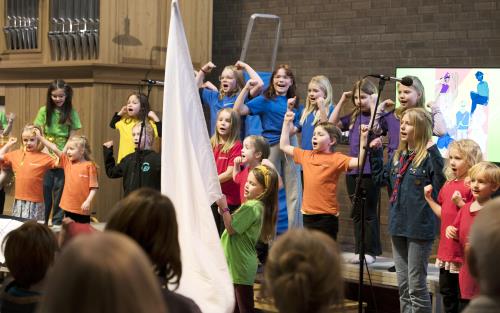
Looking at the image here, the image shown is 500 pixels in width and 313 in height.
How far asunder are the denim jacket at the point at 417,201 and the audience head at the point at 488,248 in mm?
3615

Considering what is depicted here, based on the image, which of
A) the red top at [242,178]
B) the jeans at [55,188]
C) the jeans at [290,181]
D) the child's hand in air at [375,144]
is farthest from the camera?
the jeans at [55,188]

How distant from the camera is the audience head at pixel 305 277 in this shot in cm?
221

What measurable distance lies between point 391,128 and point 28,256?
4.75 m

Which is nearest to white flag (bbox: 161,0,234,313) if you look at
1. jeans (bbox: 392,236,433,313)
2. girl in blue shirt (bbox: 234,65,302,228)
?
jeans (bbox: 392,236,433,313)

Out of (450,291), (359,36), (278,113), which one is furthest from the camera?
(359,36)

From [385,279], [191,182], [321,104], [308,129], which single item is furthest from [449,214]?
[308,129]

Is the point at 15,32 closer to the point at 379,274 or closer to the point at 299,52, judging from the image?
the point at 299,52

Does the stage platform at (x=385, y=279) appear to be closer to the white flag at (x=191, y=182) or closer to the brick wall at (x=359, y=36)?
the white flag at (x=191, y=182)

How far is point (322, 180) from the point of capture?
21.7 ft

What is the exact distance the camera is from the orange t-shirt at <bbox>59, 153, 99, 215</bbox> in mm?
7668

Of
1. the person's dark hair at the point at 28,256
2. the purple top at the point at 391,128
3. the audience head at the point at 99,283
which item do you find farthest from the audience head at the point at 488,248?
the purple top at the point at 391,128

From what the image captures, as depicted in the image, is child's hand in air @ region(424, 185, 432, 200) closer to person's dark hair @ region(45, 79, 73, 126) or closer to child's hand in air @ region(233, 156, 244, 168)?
child's hand in air @ region(233, 156, 244, 168)

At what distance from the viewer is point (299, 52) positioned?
10.1 metres

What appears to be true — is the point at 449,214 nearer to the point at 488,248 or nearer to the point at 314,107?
the point at 314,107
